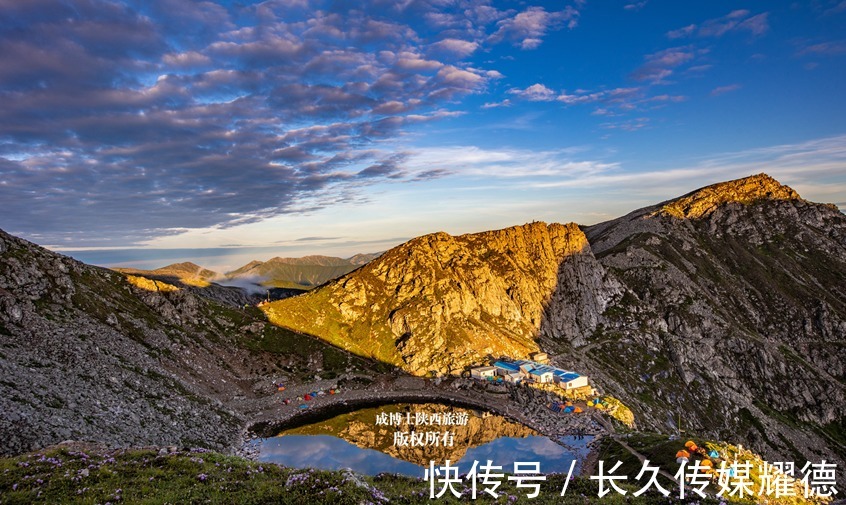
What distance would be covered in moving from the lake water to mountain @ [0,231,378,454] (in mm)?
15206

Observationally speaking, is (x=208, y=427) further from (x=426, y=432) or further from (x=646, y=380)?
(x=646, y=380)

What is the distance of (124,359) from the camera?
89625 mm

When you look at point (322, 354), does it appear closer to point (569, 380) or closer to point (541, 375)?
point (541, 375)

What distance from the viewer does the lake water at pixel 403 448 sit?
83.3 m

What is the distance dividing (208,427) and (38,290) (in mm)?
54632

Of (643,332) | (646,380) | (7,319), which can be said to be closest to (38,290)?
(7,319)

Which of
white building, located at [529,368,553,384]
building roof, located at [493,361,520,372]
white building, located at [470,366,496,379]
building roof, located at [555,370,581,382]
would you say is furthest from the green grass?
building roof, located at [493,361,520,372]

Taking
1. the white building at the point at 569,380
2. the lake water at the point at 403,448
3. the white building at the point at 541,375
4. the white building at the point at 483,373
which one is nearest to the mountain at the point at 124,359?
the lake water at the point at 403,448

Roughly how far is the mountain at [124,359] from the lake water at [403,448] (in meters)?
15.2

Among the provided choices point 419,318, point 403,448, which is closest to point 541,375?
point 419,318

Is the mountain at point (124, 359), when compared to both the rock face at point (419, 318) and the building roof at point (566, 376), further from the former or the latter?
the building roof at point (566, 376)

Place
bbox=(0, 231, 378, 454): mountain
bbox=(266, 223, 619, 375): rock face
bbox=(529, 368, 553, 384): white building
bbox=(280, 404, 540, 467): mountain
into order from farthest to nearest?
bbox=(266, 223, 619, 375): rock face < bbox=(529, 368, 553, 384): white building < bbox=(280, 404, 540, 467): mountain < bbox=(0, 231, 378, 454): mountain

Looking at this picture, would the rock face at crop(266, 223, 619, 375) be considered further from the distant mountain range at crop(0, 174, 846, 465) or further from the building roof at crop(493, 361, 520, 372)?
the building roof at crop(493, 361, 520, 372)

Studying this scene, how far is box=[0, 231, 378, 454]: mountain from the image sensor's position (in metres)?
58.2
